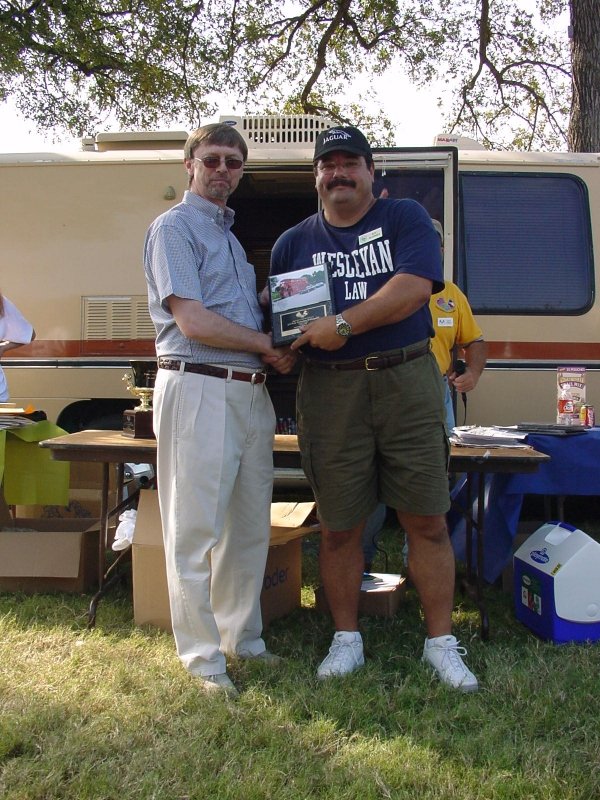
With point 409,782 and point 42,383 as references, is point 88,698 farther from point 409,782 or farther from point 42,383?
point 42,383

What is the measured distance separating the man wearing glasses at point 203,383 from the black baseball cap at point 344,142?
28 cm

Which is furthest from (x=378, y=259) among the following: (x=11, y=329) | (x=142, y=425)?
(x=11, y=329)

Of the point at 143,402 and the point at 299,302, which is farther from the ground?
the point at 299,302

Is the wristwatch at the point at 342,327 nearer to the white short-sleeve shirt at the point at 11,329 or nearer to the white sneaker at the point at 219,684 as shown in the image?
the white sneaker at the point at 219,684

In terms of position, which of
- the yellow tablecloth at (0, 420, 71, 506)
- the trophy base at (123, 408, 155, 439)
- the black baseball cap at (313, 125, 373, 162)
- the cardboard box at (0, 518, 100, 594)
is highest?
the black baseball cap at (313, 125, 373, 162)

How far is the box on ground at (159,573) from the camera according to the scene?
318 centimetres

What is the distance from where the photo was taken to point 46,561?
3.61 metres

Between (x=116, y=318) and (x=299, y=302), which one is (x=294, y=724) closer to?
(x=299, y=302)

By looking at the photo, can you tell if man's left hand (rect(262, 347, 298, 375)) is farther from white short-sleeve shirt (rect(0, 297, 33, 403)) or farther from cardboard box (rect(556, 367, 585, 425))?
white short-sleeve shirt (rect(0, 297, 33, 403))

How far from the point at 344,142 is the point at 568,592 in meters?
1.92

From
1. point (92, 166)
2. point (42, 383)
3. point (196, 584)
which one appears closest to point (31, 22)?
point (92, 166)

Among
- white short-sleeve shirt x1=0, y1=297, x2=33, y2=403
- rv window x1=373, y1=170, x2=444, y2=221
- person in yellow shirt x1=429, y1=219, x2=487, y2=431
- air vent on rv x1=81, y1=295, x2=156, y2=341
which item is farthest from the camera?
air vent on rv x1=81, y1=295, x2=156, y2=341

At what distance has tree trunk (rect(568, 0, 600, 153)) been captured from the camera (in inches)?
313

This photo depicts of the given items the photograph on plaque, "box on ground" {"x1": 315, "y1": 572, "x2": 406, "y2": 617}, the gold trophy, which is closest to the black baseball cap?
the photograph on plaque
